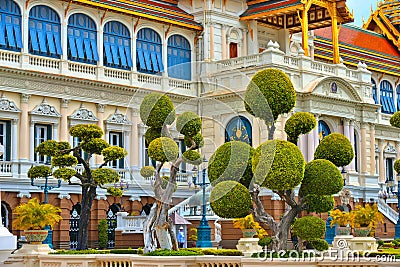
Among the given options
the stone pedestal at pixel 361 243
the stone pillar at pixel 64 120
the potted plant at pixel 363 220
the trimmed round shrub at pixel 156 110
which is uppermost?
the stone pillar at pixel 64 120

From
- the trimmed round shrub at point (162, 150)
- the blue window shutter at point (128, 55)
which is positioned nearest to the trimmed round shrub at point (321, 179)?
the trimmed round shrub at point (162, 150)

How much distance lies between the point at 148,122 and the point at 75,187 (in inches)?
646

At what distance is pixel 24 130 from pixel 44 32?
486 cm

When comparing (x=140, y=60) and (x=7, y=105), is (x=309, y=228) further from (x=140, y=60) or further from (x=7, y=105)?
(x=140, y=60)

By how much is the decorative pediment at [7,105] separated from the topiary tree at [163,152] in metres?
15.5

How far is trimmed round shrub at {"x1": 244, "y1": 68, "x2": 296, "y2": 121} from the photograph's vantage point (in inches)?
941

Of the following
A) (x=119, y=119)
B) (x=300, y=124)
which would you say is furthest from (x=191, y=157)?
(x=119, y=119)

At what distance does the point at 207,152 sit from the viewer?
2973 centimetres

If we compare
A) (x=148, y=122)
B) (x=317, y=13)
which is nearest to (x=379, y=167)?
(x=317, y=13)

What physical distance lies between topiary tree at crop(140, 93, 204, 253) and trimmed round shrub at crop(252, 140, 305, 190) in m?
2.84

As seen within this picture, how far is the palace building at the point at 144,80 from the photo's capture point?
4003cm

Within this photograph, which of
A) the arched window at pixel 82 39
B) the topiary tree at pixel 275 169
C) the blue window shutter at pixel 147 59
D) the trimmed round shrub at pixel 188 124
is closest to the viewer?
the topiary tree at pixel 275 169

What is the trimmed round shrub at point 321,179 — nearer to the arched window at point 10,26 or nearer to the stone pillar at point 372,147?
the arched window at point 10,26

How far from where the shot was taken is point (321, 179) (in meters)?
23.0
